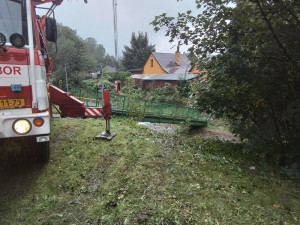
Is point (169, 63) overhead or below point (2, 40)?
overhead

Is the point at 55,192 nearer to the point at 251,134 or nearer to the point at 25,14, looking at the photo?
the point at 25,14

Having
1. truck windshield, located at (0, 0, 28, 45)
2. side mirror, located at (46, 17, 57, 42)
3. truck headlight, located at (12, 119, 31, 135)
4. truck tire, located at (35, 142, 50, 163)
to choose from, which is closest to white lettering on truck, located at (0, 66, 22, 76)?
truck windshield, located at (0, 0, 28, 45)

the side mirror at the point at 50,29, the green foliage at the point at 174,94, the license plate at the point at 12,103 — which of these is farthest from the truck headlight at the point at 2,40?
the green foliage at the point at 174,94

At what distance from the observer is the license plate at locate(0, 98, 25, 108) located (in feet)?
8.94

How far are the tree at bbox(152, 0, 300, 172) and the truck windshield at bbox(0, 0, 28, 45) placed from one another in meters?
2.94

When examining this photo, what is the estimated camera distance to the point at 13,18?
2975 millimetres

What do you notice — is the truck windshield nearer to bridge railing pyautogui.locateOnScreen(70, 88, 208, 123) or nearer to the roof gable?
bridge railing pyautogui.locateOnScreen(70, 88, 208, 123)

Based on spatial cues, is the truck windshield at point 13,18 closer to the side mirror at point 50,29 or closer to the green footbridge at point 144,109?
the side mirror at point 50,29

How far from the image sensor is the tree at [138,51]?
1728 inches

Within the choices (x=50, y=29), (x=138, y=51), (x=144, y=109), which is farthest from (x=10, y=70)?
(x=138, y=51)

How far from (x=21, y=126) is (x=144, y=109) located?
32.0 feet

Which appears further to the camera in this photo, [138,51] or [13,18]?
[138,51]

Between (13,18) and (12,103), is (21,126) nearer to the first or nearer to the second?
(12,103)

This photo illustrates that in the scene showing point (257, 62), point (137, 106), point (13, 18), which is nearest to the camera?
point (13, 18)
